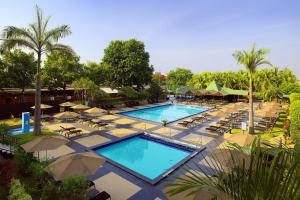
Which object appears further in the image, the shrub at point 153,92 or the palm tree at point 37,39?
the shrub at point 153,92

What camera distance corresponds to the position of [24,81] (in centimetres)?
2406

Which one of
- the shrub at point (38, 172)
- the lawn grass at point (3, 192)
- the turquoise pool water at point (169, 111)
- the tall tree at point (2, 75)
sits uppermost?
the tall tree at point (2, 75)

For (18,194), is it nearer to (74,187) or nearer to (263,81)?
(74,187)

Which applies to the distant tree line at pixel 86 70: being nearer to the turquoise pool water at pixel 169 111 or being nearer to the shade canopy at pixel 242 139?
the turquoise pool water at pixel 169 111

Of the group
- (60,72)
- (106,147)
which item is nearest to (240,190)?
(106,147)

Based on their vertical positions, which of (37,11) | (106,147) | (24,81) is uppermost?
(37,11)

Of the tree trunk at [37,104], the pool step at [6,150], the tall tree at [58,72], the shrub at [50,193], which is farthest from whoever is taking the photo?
the tall tree at [58,72]

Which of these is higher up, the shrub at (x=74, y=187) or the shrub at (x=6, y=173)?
the shrub at (x=6, y=173)

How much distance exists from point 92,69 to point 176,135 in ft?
80.0

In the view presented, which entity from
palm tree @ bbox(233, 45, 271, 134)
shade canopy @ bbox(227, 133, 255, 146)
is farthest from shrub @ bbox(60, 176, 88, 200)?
palm tree @ bbox(233, 45, 271, 134)

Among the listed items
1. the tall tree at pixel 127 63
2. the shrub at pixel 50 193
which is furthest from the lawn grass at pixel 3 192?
the tall tree at pixel 127 63

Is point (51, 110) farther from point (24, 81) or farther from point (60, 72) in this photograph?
point (60, 72)

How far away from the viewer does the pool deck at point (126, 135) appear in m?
8.44

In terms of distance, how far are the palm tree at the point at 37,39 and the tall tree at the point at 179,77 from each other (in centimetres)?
6245
